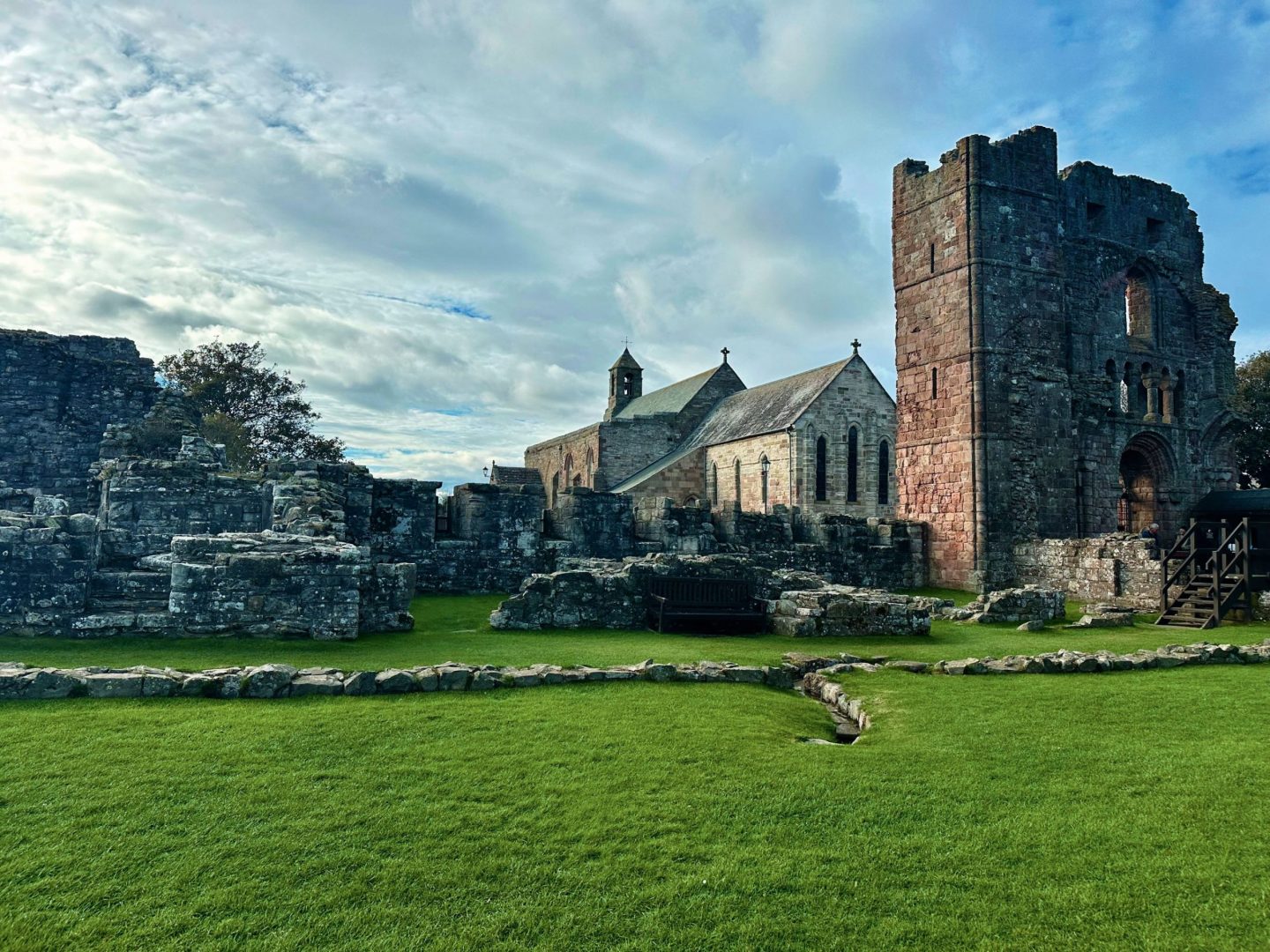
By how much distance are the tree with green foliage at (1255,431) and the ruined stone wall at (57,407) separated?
1611 inches

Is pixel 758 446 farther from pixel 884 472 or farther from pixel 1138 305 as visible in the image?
pixel 1138 305

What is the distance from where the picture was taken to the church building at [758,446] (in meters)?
33.3

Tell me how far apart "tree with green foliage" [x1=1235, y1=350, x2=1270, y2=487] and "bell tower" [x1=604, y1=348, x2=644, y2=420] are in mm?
34951

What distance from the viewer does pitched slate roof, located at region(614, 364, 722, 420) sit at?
150 feet

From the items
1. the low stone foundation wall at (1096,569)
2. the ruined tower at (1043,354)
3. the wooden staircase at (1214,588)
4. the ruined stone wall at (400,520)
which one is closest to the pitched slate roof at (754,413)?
the ruined tower at (1043,354)

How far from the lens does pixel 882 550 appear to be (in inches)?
907

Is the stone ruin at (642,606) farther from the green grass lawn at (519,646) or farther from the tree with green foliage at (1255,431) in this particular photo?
the tree with green foliage at (1255,431)

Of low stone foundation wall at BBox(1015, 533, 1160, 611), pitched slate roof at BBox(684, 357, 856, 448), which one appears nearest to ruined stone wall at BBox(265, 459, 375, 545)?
low stone foundation wall at BBox(1015, 533, 1160, 611)

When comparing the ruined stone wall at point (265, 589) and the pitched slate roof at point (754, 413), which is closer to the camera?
the ruined stone wall at point (265, 589)

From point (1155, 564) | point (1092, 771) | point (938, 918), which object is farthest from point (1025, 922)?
point (1155, 564)

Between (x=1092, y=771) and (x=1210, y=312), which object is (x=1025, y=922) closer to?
(x=1092, y=771)

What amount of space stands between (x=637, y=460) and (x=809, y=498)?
516 inches

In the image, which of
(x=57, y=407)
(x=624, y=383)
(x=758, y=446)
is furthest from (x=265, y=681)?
(x=624, y=383)

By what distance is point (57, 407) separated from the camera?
20.2 m
